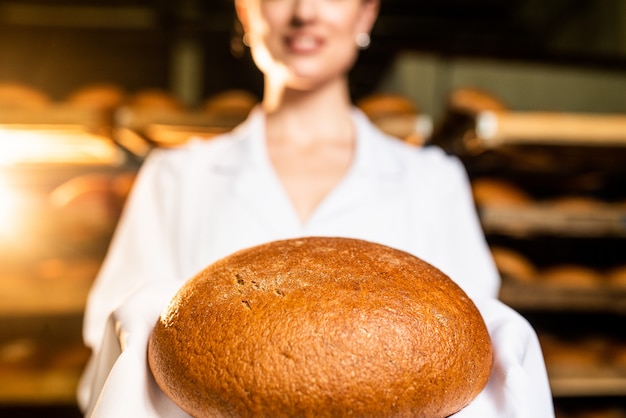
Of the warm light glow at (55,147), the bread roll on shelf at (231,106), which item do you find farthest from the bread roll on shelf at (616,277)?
the warm light glow at (55,147)

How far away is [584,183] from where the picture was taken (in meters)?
→ 2.82

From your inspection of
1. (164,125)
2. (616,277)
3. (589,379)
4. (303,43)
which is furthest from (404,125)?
(589,379)

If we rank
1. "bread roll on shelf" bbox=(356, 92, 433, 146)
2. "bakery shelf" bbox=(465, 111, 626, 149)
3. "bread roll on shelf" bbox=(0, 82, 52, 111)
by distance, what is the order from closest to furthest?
"bakery shelf" bbox=(465, 111, 626, 149)
"bread roll on shelf" bbox=(356, 92, 433, 146)
"bread roll on shelf" bbox=(0, 82, 52, 111)

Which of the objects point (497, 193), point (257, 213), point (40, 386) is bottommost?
point (40, 386)

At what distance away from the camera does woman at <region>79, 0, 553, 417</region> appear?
1.30 m

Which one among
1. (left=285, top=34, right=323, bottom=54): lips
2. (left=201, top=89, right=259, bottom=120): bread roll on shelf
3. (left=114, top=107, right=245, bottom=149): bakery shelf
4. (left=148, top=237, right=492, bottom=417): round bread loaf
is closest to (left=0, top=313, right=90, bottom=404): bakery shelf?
(left=114, top=107, right=245, bottom=149): bakery shelf

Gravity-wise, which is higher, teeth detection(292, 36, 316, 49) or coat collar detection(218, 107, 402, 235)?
teeth detection(292, 36, 316, 49)

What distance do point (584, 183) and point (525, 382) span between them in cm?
251

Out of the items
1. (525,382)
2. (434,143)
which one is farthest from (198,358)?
(434,143)

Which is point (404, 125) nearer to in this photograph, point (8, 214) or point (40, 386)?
point (8, 214)

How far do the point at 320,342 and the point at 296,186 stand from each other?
927 mm

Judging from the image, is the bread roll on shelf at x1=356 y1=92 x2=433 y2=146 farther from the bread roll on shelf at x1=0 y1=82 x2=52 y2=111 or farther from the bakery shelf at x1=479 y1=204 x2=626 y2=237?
the bread roll on shelf at x1=0 y1=82 x2=52 y2=111

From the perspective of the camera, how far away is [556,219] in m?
2.38

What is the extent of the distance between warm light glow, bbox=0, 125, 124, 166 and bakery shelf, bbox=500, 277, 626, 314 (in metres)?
1.75
